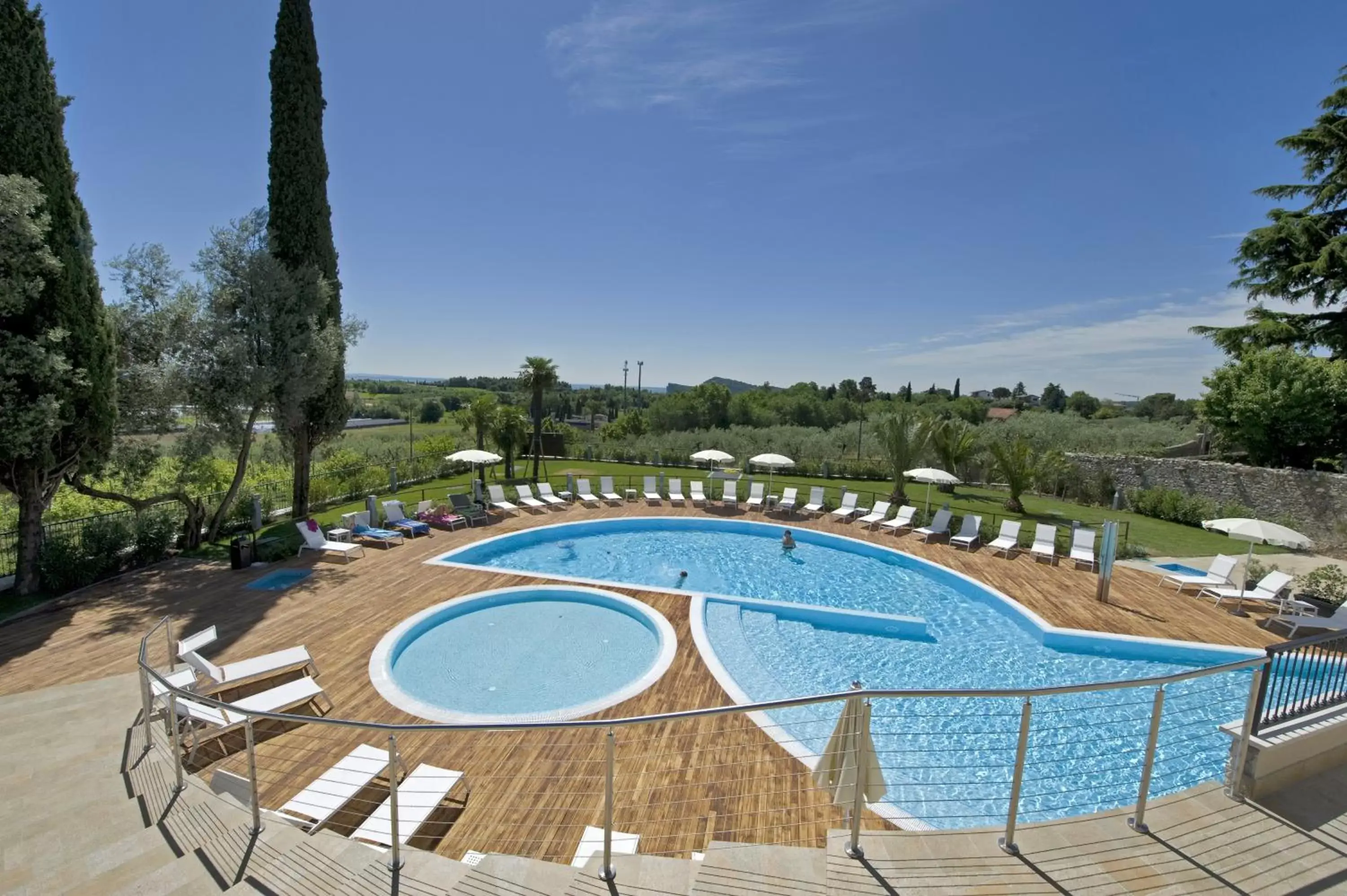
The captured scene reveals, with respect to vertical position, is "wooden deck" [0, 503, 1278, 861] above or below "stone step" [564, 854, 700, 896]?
below

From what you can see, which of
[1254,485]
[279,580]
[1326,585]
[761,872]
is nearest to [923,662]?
[761,872]

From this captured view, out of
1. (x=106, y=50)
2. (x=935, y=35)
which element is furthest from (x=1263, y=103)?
(x=106, y=50)

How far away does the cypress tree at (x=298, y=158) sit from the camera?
13969 mm

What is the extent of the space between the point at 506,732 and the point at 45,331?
10326mm

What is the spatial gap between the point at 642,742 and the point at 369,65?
54.3 ft

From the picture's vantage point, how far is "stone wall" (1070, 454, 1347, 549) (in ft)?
55.0

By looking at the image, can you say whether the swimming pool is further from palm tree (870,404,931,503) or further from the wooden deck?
palm tree (870,404,931,503)

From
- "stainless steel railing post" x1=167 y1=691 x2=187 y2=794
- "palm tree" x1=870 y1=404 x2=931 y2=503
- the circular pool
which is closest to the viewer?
"stainless steel railing post" x1=167 y1=691 x2=187 y2=794

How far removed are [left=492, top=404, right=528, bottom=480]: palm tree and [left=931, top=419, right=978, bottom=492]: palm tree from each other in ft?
55.6

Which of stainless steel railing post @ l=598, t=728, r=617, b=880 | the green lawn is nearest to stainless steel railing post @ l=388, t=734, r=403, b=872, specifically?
stainless steel railing post @ l=598, t=728, r=617, b=880

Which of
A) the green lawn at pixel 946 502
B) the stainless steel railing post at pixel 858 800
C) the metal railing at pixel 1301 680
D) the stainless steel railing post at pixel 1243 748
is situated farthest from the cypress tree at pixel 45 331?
the metal railing at pixel 1301 680

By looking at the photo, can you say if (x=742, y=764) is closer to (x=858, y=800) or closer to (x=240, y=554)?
(x=858, y=800)

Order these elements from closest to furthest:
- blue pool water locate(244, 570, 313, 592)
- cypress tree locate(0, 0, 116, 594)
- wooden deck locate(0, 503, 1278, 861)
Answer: wooden deck locate(0, 503, 1278, 861)
cypress tree locate(0, 0, 116, 594)
blue pool water locate(244, 570, 313, 592)

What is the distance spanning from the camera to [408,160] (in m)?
17.1
